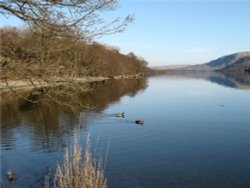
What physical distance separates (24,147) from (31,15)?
44.2 feet

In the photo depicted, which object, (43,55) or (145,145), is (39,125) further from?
(43,55)

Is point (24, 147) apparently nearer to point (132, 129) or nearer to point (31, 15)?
point (132, 129)

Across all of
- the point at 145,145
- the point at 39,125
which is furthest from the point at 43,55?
the point at 39,125

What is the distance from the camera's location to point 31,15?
6773 mm

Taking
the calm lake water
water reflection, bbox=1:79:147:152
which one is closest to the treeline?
the calm lake water

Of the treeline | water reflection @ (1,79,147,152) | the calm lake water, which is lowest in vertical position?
the calm lake water

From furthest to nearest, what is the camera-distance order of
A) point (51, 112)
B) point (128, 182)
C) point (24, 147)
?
1. point (51, 112)
2. point (24, 147)
3. point (128, 182)

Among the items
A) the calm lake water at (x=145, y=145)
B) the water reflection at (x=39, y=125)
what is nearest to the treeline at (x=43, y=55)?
the calm lake water at (x=145, y=145)

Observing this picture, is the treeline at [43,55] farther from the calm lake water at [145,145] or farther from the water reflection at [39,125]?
the water reflection at [39,125]

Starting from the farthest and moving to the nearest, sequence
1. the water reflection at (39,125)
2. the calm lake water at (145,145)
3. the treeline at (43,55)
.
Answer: the water reflection at (39,125) → the calm lake water at (145,145) → the treeline at (43,55)

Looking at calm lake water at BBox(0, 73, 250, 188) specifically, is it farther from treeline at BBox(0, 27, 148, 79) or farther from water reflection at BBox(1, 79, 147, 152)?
treeline at BBox(0, 27, 148, 79)

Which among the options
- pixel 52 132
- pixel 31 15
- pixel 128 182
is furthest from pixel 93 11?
pixel 52 132

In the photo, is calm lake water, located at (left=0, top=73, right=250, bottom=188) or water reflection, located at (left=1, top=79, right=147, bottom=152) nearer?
calm lake water, located at (left=0, top=73, right=250, bottom=188)

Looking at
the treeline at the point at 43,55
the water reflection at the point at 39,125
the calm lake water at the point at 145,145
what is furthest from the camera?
the water reflection at the point at 39,125
